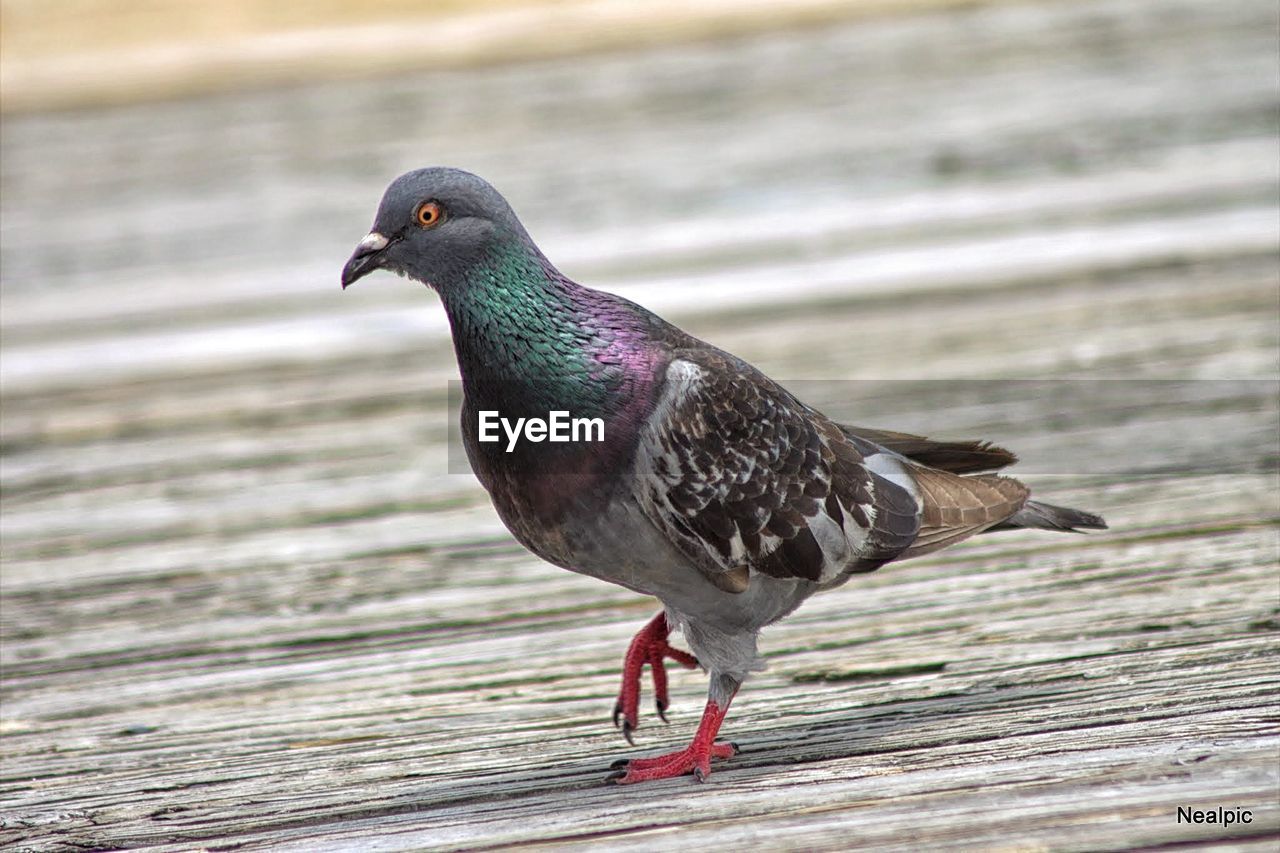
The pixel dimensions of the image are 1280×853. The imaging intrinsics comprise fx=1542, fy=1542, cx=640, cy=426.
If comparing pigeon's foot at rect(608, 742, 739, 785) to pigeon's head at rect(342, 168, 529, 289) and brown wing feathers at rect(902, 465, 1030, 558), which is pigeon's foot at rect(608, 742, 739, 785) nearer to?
brown wing feathers at rect(902, 465, 1030, 558)

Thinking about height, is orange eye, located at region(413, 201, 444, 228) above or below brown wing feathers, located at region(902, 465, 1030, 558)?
above

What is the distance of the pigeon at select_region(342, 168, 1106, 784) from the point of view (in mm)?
3035

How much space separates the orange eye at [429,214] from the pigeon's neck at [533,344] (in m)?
0.13

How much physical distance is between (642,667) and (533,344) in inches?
30.5

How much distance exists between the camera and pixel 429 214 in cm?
312

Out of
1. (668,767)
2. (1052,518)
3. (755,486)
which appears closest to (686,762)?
(668,767)

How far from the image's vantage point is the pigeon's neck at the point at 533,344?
3033 mm

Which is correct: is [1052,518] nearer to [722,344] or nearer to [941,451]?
[941,451]

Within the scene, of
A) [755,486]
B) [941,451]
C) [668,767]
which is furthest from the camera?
[941,451]

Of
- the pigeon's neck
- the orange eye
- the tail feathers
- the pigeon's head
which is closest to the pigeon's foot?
the pigeon's neck

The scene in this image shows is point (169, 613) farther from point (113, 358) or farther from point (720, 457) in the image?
point (113, 358)

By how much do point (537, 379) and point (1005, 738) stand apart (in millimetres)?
1147

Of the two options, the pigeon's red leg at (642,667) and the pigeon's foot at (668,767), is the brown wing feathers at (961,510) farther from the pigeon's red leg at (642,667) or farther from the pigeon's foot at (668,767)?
the pigeon's foot at (668,767)

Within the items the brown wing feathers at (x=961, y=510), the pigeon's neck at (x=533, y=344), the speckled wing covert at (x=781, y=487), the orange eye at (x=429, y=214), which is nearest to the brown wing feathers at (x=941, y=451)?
the speckled wing covert at (x=781, y=487)
